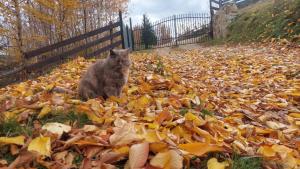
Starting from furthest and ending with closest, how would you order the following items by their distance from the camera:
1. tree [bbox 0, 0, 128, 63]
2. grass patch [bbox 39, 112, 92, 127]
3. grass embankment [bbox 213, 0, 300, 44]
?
tree [bbox 0, 0, 128, 63], grass embankment [bbox 213, 0, 300, 44], grass patch [bbox 39, 112, 92, 127]

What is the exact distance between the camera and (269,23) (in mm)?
16219

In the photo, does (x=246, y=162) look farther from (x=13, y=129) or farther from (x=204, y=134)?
(x=13, y=129)

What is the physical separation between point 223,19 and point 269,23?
5.66 m

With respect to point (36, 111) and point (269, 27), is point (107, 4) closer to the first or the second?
point (269, 27)

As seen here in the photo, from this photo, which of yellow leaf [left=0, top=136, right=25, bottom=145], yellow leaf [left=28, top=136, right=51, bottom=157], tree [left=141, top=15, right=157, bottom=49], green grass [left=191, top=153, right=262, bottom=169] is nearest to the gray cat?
yellow leaf [left=0, top=136, right=25, bottom=145]

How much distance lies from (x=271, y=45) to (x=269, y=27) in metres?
2.58

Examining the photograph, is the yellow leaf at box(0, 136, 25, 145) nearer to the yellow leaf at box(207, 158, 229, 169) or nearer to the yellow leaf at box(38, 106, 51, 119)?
the yellow leaf at box(38, 106, 51, 119)

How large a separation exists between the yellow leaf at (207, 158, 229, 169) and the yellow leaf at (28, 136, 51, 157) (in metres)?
1.21

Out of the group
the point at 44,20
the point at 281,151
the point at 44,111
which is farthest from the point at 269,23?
the point at 44,111

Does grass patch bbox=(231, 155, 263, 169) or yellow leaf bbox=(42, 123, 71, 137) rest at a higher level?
yellow leaf bbox=(42, 123, 71, 137)

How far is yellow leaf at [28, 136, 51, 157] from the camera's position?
2.45 m

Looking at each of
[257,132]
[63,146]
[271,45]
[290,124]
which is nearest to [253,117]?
[290,124]

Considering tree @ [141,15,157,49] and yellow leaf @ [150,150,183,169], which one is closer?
yellow leaf @ [150,150,183,169]

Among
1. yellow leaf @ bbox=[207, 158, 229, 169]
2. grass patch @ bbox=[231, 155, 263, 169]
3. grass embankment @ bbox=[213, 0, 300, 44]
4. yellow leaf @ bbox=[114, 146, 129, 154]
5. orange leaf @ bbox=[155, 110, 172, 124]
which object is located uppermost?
grass embankment @ bbox=[213, 0, 300, 44]
